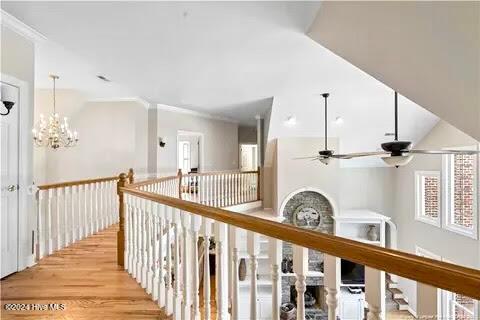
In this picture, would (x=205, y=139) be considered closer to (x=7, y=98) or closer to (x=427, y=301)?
(x=7, y=98)

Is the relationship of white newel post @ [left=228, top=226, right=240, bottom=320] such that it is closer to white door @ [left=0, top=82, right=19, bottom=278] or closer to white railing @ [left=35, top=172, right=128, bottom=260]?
white door @ [left=0, top=82, right=19, bottom=278]

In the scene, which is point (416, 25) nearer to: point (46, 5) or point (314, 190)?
point (46, 5)

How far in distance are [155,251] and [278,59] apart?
2845mm

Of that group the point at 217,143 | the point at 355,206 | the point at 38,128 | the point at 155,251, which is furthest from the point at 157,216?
the point at 355,206

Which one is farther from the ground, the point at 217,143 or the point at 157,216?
the point at 217,143

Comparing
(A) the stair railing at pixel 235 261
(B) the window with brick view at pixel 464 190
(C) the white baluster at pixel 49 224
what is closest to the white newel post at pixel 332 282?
(A) the stair railing at pixel 235 261

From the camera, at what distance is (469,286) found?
0.69 metres

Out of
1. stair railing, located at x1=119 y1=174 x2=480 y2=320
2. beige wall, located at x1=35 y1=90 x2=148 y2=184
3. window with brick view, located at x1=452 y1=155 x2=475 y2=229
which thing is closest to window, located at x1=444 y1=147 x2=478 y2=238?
window with brick view, located at x1=452 y1=155 x2=475 y2=229

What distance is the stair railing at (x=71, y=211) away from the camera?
3.83 meters

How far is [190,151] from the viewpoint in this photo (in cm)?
1098

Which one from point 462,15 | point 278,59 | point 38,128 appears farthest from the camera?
point 38,128

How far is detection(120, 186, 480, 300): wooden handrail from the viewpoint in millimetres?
711

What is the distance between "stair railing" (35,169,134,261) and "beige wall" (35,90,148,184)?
54.3 inches

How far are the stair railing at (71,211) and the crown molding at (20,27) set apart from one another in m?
1.66
